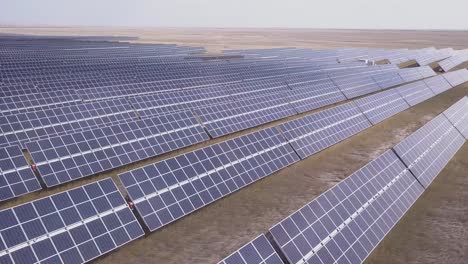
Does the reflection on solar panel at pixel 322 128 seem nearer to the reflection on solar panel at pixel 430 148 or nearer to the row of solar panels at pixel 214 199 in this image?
the row of solar panels at pixel 214 199

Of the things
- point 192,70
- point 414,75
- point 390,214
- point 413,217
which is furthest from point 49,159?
point 414,75

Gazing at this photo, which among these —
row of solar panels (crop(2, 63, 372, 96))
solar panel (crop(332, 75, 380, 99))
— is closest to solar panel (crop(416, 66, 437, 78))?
solar panel (crop(332, 75, 380, 99))

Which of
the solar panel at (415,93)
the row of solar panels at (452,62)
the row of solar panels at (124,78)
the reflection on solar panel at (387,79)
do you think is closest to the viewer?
the row of solar panels at (124,78)

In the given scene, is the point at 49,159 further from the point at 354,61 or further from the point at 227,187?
the point at 354,61

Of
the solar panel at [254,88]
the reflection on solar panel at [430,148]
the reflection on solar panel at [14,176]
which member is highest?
the solar panel at [254,88]

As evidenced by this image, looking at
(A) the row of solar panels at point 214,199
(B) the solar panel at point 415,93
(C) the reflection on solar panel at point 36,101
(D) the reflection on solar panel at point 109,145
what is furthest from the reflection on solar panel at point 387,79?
(C) the reflection on solar panel at point 36,101

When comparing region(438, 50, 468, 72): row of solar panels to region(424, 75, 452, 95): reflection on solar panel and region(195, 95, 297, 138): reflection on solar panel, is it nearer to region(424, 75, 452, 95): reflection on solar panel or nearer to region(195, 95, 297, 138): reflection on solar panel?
region(424, 75, 452, 95): reflection on solar panel
